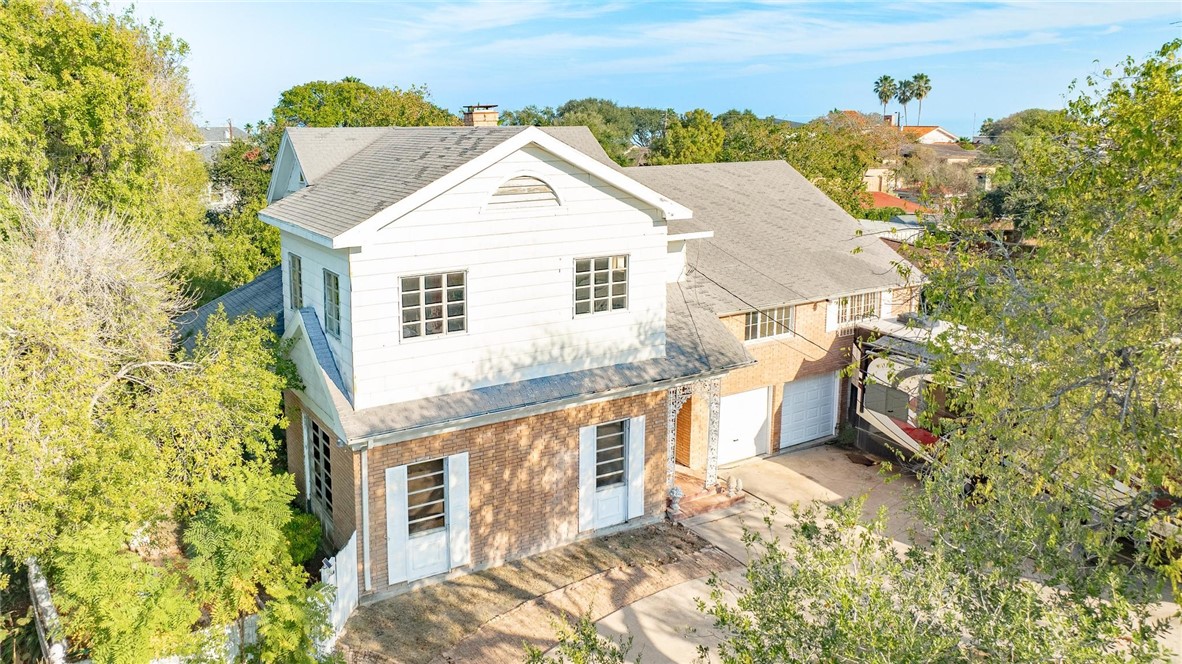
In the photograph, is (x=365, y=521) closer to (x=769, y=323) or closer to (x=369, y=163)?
(x=369, y=163)

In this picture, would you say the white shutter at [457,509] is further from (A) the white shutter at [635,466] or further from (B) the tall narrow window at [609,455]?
(A) the white shutter at [635,466]

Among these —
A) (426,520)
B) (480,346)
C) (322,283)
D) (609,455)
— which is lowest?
(426,520)

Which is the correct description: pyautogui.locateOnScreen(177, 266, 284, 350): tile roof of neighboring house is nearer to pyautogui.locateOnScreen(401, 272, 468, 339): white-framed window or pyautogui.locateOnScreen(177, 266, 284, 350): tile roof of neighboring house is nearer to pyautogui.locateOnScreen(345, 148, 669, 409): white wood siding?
pyautogui.locateOnScreen(345, 148, 669, 409): white wood siding

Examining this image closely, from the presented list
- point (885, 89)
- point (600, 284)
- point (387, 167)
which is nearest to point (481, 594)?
point (600, 284)

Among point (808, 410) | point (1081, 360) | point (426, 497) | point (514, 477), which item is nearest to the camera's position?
point (1081, 360)

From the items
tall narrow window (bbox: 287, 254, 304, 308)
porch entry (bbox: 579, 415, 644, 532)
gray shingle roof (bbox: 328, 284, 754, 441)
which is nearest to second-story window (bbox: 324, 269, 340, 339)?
tall narrow window (bbox: 287, 254, 304, 308)

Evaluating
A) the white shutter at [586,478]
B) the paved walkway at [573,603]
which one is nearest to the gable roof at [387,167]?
the white shutter at [586,478]

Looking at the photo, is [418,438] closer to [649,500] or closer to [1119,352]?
[649,500]
